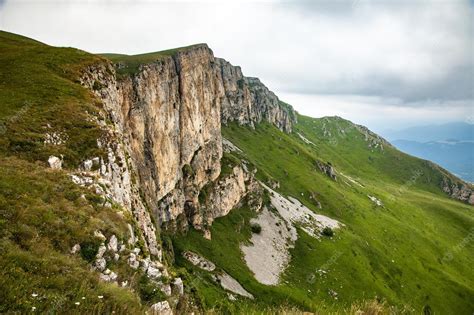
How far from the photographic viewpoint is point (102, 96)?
45.8 m

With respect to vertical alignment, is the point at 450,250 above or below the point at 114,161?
below

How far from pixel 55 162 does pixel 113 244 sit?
11154 millimetres

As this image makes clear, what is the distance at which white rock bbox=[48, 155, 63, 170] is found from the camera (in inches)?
979

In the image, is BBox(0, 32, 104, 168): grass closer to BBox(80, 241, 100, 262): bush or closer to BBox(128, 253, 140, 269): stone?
BBox(128, 253, 140, 269): stone

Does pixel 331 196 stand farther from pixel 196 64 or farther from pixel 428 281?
pixel 196 64

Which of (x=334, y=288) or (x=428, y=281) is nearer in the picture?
(x=334, y=288)

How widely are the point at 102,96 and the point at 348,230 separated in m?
128

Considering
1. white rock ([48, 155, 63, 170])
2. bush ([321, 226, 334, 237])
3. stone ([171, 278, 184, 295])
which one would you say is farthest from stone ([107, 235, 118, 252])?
bush ([321, 226, 334, 237])

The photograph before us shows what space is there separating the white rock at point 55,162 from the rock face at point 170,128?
10.9 meters

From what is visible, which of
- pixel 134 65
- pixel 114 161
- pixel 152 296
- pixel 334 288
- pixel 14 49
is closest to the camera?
pixel 152 296

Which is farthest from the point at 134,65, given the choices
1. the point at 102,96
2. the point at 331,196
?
the point at 331,196

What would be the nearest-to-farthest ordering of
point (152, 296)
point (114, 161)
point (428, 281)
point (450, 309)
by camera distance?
point (152, 296)
point (114, 161)
point (450, 309)
point (428, 281)

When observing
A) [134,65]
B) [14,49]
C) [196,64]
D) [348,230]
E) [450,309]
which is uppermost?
[196,64]

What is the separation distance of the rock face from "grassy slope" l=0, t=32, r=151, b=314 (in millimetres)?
8780
